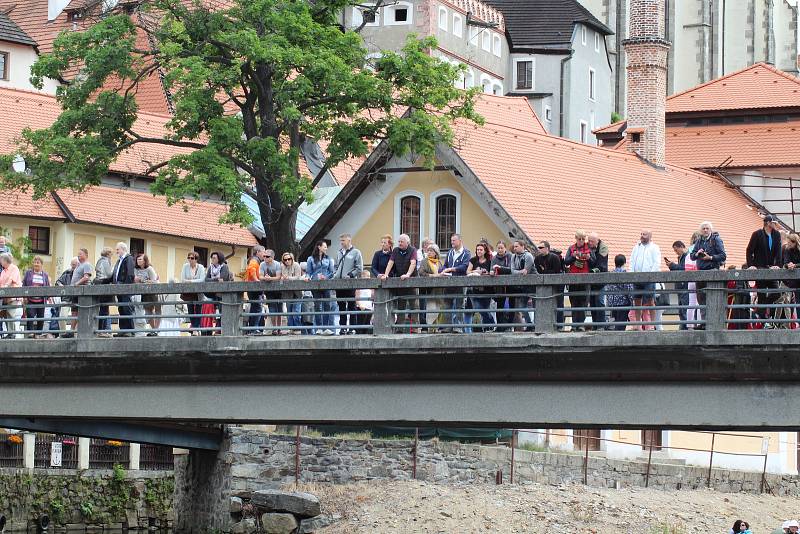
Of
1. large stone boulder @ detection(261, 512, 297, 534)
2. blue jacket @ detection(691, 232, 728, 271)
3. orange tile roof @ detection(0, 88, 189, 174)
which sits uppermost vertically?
orange tile roof @ detection(0, 88, 189, 174)

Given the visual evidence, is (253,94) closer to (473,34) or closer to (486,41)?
(473,34)

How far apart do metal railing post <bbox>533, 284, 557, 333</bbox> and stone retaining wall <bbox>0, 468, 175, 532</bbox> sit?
2212 centimetres

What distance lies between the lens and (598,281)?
2053cm

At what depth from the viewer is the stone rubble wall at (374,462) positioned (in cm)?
3894

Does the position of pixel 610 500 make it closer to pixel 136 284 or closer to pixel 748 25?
pixel 136 284

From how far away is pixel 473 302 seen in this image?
73.7 feet

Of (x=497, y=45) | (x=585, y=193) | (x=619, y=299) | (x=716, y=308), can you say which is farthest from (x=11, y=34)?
(x=716, y=308)

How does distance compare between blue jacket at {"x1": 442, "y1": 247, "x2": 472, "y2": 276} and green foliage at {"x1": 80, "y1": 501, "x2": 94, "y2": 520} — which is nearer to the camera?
blue jacket at {"x1": 442, "y1": 247, "x2": 472, "y2": 276}

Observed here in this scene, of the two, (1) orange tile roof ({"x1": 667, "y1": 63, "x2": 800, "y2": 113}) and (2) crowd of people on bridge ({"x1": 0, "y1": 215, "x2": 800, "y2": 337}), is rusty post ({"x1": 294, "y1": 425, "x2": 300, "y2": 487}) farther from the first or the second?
(1) orange tile roof ({"x1": 667, "y1": 63, "x2": 800, "y2": 113})

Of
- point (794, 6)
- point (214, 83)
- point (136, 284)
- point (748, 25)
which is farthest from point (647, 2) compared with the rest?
point (794, 6)

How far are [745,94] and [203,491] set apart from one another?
27.9m

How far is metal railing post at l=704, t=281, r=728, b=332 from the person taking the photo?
64.6 ft

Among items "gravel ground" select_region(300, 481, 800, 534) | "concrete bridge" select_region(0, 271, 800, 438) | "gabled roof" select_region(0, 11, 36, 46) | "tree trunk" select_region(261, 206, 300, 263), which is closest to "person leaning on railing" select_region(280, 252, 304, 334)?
"concrete bridge" select_region(0, 271, 800, 438)

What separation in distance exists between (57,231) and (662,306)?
31.8m
